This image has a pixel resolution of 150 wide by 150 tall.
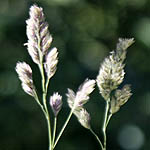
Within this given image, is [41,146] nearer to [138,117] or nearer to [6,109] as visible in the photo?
[6,109]

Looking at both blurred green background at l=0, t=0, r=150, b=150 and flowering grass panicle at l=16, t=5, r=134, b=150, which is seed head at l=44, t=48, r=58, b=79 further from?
blurred green background at l=0, t=0, r=150, b=150

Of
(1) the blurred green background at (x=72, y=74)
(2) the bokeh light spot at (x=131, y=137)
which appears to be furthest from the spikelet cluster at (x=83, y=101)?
(2) the bokeh light spot at (x=131, y=137)

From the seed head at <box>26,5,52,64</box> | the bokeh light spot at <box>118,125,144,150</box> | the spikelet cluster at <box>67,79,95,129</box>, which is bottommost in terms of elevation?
the bokeh light spot at <box>118,125,144,150</box>

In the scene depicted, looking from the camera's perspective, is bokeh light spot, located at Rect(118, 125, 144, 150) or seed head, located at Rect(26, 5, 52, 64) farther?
bokeh light spot, located at Rect(118, 125, 144, 150)

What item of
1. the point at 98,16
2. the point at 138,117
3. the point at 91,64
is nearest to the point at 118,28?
the point at 98,16

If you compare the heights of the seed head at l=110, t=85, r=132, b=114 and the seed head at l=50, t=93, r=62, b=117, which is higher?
the seed head at l=50, t=93, r=62, b=117

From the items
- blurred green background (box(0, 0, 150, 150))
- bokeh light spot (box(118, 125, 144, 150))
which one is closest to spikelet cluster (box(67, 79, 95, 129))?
blurred green background (box(0, 0, 150, 150))

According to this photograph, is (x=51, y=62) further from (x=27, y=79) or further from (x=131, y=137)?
(x=131, y=137)

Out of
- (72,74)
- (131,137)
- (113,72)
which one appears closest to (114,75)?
(113,72)

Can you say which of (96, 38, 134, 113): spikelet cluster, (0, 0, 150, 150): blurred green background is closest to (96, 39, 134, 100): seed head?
(96, 38, 134, 113): spikelet cluster
